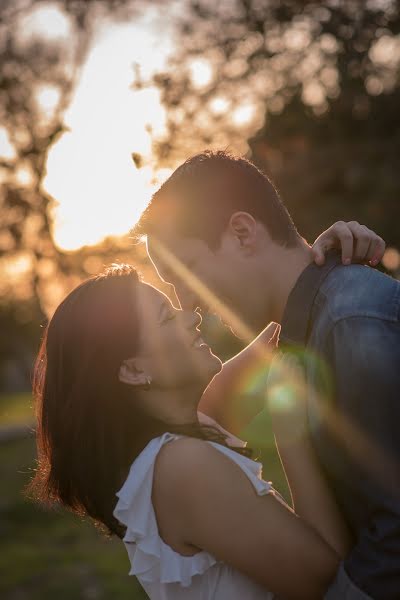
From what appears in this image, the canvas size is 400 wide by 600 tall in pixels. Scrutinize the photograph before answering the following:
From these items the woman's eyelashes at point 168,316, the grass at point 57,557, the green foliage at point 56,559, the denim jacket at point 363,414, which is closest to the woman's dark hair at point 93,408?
the woman's eyelashes at point 168,316

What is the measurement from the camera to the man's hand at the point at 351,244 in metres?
2.91

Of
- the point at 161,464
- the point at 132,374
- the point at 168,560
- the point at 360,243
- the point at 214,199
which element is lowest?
the point at 168,560

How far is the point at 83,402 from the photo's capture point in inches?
125

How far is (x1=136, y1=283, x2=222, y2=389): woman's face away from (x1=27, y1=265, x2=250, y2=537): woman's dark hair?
0.06 m

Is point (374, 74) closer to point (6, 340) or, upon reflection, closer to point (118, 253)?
point (118, 253)

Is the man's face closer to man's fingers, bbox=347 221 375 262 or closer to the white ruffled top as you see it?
man's fingers, bbox=347 221 375 262

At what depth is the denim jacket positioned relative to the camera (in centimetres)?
238

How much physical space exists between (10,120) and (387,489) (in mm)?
23664

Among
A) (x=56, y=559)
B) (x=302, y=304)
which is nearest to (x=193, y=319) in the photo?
(x=302, y=304)

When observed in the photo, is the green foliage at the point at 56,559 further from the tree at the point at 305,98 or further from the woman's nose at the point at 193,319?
the tree at the point at 305,98

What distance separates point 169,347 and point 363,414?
1142 millimetres

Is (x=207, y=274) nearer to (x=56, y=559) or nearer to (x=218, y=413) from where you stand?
(x=218, y=413)

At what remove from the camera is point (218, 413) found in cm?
389

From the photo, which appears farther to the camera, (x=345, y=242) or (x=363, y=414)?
(x=345, y=242)
